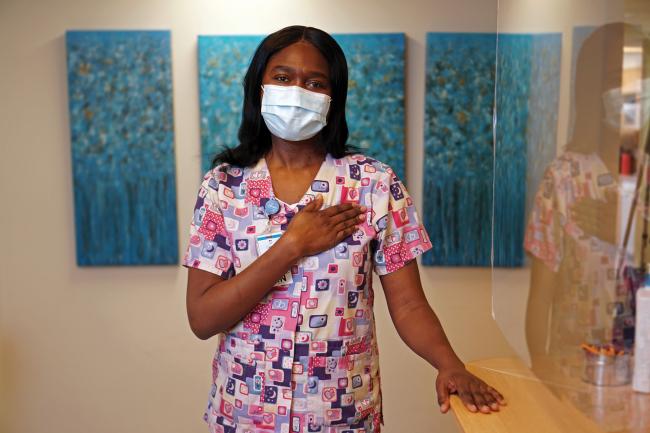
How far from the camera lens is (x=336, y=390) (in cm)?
143

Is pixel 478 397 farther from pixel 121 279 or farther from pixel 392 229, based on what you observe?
pixel 121 279

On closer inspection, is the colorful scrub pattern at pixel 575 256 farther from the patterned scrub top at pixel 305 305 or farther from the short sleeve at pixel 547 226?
the patterned scrub top at pixel 305 305

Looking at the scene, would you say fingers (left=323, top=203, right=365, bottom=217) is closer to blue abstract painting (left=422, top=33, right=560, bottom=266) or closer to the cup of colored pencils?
the cup of colored pencils

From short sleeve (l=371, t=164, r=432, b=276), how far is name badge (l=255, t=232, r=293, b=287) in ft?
0.67

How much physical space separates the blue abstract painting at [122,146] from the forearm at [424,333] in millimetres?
1427

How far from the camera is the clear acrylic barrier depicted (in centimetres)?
82

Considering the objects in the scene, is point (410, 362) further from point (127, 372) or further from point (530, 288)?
point (530, 288)

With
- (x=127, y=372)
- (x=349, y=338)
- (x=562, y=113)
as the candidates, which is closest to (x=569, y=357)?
(x=562, y=113)

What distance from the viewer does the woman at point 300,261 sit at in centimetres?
141

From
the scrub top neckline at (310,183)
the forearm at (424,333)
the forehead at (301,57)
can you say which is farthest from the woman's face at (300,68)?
the forearm at (424,333)

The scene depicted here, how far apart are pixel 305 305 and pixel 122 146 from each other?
1505mm

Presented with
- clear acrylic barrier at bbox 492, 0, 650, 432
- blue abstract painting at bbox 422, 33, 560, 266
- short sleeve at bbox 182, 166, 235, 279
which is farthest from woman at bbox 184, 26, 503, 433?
blue abstract painting at bbox 422, 33, 560, 266

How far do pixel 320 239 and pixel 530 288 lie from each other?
414mm

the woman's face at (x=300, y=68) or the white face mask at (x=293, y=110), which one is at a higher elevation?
the woman's face at (x=300, y=68)
